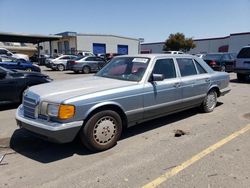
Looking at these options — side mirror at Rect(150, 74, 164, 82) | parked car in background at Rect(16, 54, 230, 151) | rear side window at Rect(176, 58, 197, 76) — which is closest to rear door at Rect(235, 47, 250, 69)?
parked car in background at Rect(16, 54, 230, 151)

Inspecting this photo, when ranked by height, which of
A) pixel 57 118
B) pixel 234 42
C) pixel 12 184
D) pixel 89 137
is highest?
pixel 234 42

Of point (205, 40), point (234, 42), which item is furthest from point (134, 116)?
point (205, 40)

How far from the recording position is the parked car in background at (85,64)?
21891 mm

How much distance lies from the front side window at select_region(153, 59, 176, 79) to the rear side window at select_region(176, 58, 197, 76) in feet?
0.93

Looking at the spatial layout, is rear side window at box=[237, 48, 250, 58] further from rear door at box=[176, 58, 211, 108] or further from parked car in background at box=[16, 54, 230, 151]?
parked car in background at box=[16, 54, 230, 151]

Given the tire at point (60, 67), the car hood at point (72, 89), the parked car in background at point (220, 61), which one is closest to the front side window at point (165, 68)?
the car hood at point (72, 89)

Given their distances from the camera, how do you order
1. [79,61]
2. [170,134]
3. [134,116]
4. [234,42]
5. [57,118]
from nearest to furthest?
[57,118] < [134,116] < [170,134] < [79,61] < [234,42]

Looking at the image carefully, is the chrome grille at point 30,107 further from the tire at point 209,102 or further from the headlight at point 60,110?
the tire at point 209,102

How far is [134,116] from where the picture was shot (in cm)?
507

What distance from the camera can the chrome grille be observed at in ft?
14.7

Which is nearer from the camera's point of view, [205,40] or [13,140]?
[13,140]

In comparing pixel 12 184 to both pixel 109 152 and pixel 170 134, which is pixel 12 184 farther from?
pixel 170 134

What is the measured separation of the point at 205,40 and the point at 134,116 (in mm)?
54919

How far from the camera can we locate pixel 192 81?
21.0ft
